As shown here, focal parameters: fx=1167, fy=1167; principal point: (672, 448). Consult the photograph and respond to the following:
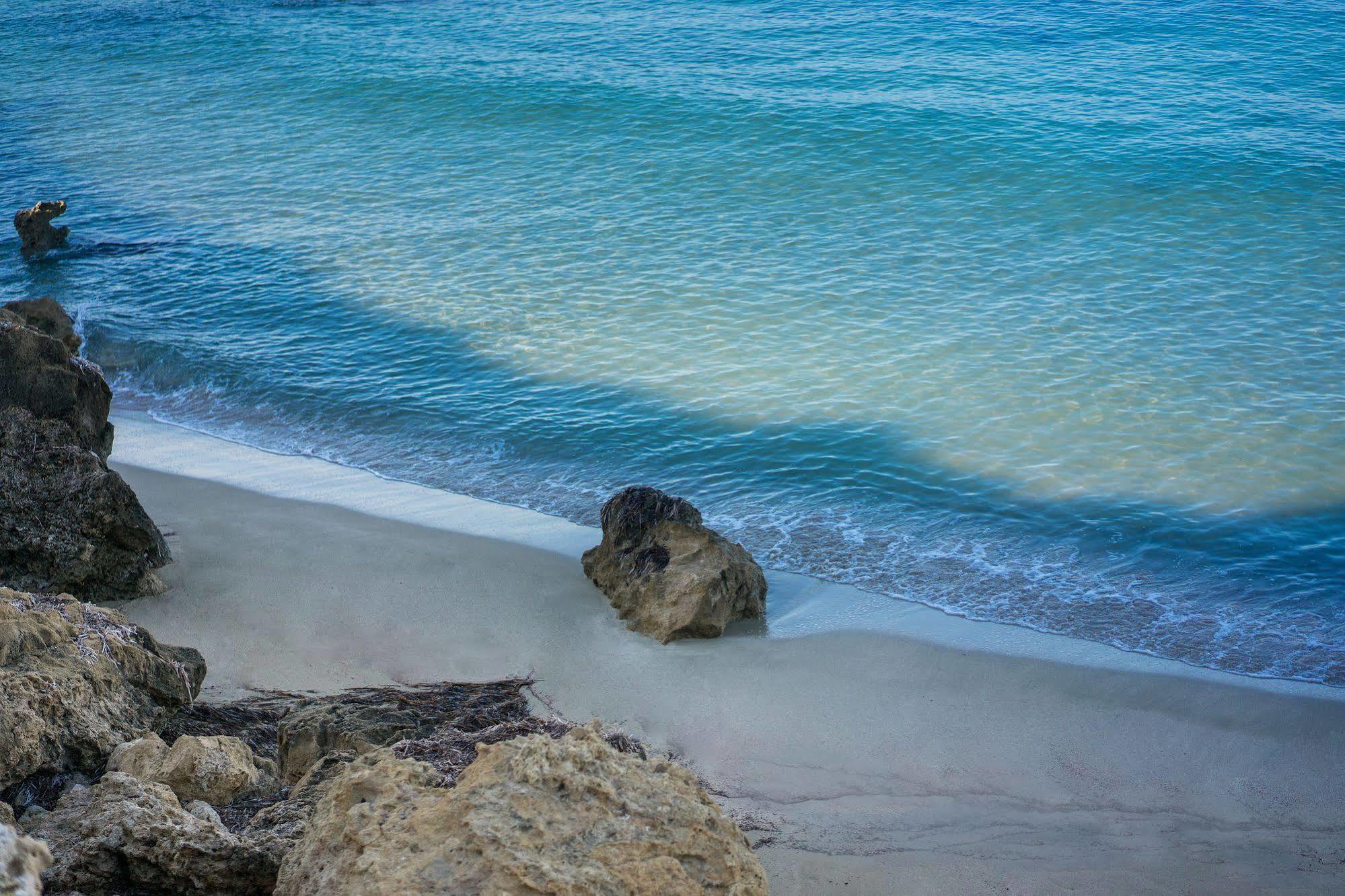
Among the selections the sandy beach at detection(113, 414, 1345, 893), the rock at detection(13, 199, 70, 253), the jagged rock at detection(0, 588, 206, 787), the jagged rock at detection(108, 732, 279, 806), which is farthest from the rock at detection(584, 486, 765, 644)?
the rock at detection(13, 199, 70, 253)

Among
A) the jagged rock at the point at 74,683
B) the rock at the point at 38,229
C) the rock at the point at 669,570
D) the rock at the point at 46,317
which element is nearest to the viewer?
the jagged rock at the point at 74,683

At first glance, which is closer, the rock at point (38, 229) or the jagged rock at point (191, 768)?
the jagged rock at point (191, 768)

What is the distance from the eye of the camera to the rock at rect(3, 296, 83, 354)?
1011 cm

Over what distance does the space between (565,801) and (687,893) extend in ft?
1.53

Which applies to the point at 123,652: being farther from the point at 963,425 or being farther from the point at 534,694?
the point at 963,425

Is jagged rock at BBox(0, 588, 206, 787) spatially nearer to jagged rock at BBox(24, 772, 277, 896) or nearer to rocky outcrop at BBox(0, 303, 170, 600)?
jagged rock at BBox(24, 772, 277, 896)

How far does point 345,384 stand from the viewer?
12.8m

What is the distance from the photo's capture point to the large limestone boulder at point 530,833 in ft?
10.9

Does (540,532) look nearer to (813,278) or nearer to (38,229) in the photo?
(813,278)

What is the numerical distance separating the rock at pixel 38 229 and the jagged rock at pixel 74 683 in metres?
12.9

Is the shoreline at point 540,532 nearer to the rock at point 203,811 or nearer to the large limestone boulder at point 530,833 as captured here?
the rock at point 203,811

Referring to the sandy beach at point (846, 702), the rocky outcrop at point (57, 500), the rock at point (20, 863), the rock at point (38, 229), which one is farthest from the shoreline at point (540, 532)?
the rock at point (38, 229)

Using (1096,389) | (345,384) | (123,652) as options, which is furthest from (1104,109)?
(123,652)

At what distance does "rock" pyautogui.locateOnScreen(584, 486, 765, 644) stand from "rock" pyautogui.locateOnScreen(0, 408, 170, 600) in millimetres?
3132
